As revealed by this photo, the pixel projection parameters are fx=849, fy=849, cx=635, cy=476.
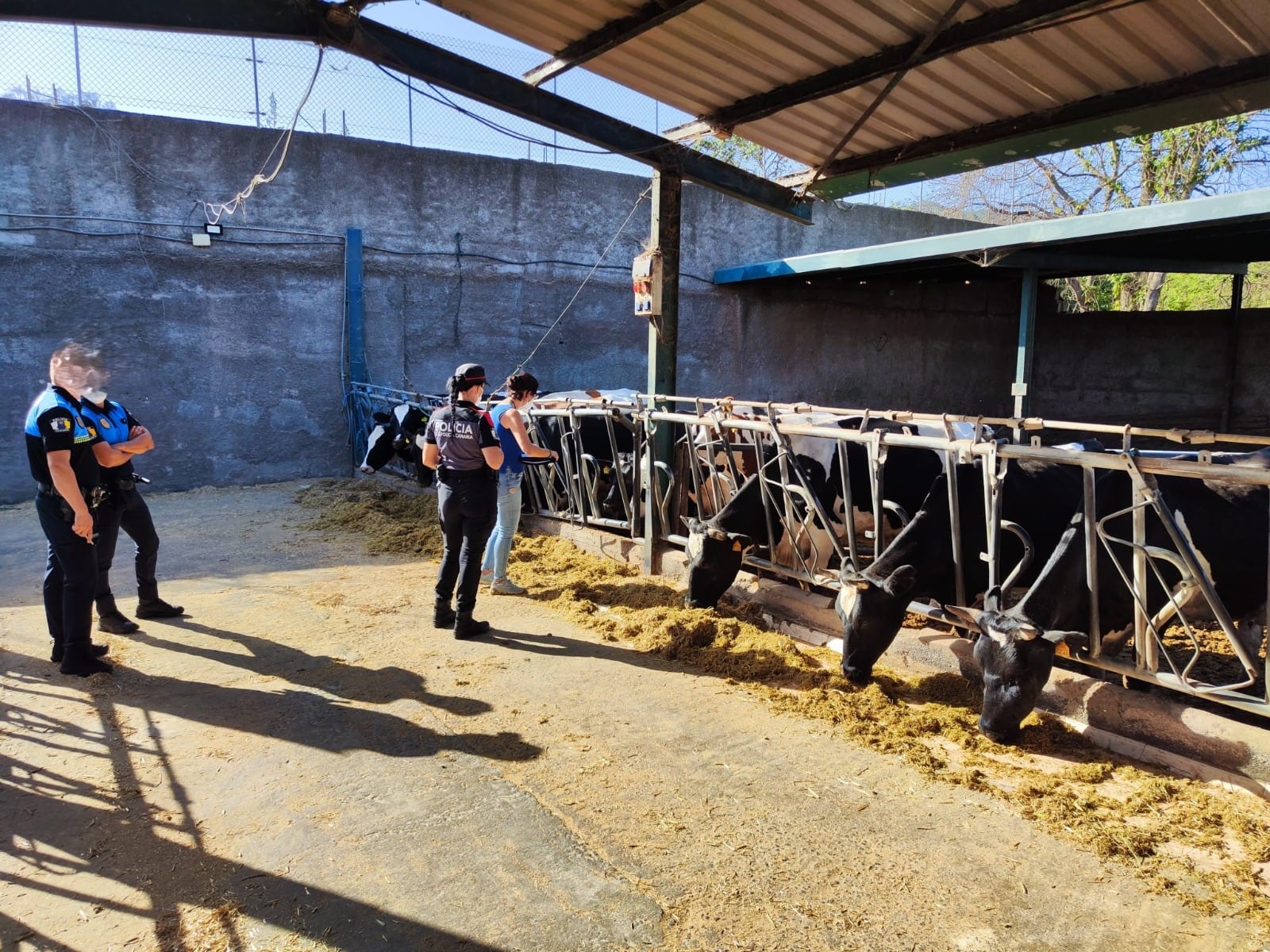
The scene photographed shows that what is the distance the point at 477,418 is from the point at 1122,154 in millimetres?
23057

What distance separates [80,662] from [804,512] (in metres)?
4.29

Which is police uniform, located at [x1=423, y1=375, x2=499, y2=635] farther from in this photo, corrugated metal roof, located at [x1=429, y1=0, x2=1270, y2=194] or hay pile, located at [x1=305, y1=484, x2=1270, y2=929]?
corrugated metal roof, located at [x1=429, y1=0, x2=1270, y2=194]

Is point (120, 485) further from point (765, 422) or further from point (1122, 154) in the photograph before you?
point (1122, 154)

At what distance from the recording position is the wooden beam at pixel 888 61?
4.39 m

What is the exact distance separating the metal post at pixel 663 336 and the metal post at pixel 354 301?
5.62 metres

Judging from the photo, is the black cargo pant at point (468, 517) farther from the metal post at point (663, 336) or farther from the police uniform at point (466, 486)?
the metal post at point (663, 336)

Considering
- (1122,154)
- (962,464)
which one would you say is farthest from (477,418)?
(1122,154)

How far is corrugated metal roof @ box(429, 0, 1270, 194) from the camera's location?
4.55 meters

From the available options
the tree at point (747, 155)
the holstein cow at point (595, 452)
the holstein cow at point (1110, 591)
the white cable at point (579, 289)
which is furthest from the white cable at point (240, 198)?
the tree at point (747, 155)

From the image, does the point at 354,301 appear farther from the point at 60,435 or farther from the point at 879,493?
the point at 879,493

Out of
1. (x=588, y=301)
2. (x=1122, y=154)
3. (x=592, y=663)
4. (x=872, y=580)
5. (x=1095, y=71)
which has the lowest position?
(x=592, y=663)

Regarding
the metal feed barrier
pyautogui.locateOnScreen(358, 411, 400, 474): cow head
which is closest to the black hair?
the metal feed barrier

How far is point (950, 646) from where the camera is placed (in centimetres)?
441

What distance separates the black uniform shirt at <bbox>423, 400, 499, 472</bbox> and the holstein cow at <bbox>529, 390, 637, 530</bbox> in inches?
67.5
